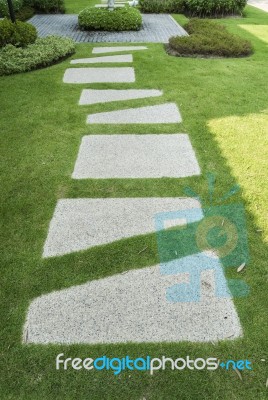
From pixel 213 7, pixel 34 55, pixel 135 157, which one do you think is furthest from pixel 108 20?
pixel 135 157

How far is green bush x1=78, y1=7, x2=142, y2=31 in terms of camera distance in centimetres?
1058

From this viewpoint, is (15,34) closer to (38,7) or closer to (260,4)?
(38,7)

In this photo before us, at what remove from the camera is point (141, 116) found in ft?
18.0

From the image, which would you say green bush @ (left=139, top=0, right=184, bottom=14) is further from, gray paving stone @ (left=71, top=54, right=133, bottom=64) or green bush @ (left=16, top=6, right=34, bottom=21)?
gray paving stone @ (left=71, top=54, right=133, bottom=64)

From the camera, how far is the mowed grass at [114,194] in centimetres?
217

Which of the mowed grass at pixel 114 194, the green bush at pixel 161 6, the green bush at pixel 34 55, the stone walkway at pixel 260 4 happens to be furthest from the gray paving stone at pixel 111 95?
the stone walkway at pixel 260 4

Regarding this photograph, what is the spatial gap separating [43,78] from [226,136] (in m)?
4.11

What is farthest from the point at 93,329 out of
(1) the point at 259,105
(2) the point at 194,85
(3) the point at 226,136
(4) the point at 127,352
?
(2) the point at 194,85

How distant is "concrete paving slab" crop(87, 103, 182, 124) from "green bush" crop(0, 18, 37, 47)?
157 inches

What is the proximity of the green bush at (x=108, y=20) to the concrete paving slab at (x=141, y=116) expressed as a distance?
6.33 m

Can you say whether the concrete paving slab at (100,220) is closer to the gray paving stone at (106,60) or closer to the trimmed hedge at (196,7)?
the gray paving stone at (106,60)

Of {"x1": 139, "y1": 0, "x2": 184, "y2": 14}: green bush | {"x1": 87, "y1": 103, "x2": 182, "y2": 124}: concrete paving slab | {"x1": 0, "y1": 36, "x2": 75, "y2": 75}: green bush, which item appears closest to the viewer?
{"x1": 87, "y1": 103, "x2": 182, "y2": 124}: concrete paving slab

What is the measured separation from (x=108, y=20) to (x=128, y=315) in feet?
34.1

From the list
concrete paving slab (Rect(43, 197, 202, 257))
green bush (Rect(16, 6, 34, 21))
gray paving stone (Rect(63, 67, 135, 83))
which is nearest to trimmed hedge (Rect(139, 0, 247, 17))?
green bush (Rect(16, 6, 34, 21))
